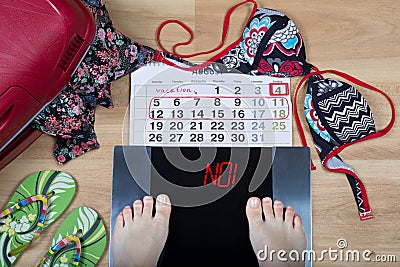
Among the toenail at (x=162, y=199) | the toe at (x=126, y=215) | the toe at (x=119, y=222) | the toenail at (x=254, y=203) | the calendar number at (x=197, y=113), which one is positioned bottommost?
the toe at (x=119, y=222)

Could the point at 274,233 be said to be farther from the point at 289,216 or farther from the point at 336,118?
the point at 336,118

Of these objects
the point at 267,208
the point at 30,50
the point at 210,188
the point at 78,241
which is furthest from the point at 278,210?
the point at 30,50

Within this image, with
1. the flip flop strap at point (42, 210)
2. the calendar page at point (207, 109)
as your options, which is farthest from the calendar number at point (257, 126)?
the flip flop strap at point (42, 210)

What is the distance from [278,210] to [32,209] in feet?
1.72

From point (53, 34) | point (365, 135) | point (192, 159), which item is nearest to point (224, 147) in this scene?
point (192, 159)

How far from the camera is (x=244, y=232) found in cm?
102

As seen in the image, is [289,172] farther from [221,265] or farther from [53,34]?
[53,34]

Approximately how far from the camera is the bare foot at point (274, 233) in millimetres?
1008

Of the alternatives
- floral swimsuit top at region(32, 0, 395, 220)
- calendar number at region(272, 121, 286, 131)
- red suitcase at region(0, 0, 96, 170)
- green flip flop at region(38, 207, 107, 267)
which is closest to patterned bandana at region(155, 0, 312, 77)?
floral swimsuit top at region(32, 0, 395, 220)

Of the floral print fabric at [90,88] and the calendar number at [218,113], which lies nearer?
the floral print fabric at [90,88]

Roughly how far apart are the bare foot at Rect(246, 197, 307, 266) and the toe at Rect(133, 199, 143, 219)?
0.23m

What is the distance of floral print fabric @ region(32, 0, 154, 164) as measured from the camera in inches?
37.0

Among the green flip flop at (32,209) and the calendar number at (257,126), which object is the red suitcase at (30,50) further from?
the calendar number at (257,126)

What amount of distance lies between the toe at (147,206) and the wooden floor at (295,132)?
77 mm
